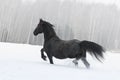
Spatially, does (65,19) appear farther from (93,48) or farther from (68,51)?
(93,48)

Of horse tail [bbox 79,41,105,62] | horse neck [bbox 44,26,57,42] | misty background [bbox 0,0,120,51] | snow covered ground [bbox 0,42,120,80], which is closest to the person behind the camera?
snow covered ground [bbox 0,42,120,80]

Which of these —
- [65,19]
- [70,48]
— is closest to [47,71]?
[70,48]

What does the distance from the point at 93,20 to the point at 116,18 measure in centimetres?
822

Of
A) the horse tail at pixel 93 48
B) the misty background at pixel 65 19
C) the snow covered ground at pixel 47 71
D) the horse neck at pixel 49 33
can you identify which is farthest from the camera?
the misty background at pixel 65 19

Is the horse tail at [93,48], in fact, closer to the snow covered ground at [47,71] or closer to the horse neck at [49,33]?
the snow covered ground at [47,71]

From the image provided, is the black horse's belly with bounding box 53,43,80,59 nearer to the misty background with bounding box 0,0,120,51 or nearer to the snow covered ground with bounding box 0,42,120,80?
the snow covered ground with bounding box 0,42,120,80

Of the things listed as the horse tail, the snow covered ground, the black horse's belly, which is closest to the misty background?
the black horse's belly

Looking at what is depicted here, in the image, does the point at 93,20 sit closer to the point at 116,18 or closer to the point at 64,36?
the point at 116,18

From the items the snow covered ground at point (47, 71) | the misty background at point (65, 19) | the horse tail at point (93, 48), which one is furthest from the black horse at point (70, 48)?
the misty background at point (65, 19)

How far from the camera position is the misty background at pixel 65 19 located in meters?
63.8

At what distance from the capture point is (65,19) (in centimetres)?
7238

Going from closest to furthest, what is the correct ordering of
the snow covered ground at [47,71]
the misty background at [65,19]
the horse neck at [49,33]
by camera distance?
the snow covered ground at [47,71], the horse neck at [49,33], the misty background at [65,19]

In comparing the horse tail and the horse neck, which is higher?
the horse neck

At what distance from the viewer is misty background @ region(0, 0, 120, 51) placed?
63781 millimetres
